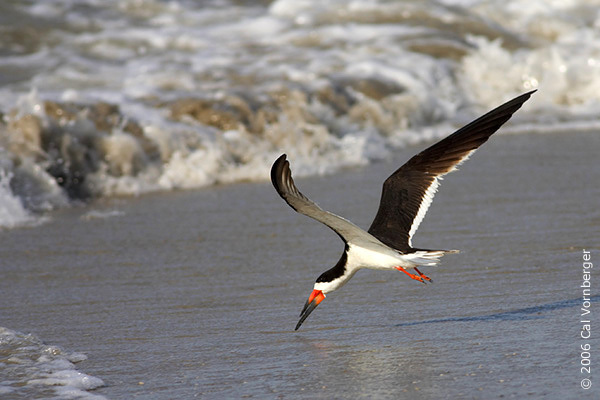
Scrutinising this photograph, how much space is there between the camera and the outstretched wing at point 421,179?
4824 mm

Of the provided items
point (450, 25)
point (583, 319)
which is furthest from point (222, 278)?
point (450, 25)

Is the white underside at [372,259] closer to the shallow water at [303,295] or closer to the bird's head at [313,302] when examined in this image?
the bird's head at [313,302]

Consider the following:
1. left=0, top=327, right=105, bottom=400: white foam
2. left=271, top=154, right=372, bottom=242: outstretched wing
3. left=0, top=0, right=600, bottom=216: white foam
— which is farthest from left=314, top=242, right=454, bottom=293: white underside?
left=0, top=0, right=600, bottom=216: white foam

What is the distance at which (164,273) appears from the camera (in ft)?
19.2

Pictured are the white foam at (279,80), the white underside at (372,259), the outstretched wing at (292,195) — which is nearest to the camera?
the outstretched wing at (292,195)

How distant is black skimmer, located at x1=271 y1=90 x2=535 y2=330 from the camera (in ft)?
A: 14.0

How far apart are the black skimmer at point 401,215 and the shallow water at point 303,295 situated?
12.3 inches

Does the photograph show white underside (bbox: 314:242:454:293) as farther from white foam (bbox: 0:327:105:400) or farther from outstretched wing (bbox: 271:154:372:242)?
white foam (bbox: 0:327:105:400)

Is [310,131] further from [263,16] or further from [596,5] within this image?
[596,5]

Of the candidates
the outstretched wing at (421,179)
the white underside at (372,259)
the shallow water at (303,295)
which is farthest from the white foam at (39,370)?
the outstretched wing at (421,179)

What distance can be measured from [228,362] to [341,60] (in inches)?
361

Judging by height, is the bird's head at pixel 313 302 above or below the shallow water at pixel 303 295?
above

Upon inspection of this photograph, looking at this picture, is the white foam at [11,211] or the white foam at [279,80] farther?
the white foam at [279,80]

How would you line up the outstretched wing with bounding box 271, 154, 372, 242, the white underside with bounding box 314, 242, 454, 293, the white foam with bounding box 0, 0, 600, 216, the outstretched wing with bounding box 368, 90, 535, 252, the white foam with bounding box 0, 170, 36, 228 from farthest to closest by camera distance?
1. the white foam with bounding box 0, 0, 600, 216
2. the white foam with bounding box 0, 170, 36, 228
3. the outstretched wing with bounding box 368, 90, 535, 252
4. the white underside with bounding box 314, 242, 454, 293
5. the outstretched wing with bounding box 271, 154, 372, 242
